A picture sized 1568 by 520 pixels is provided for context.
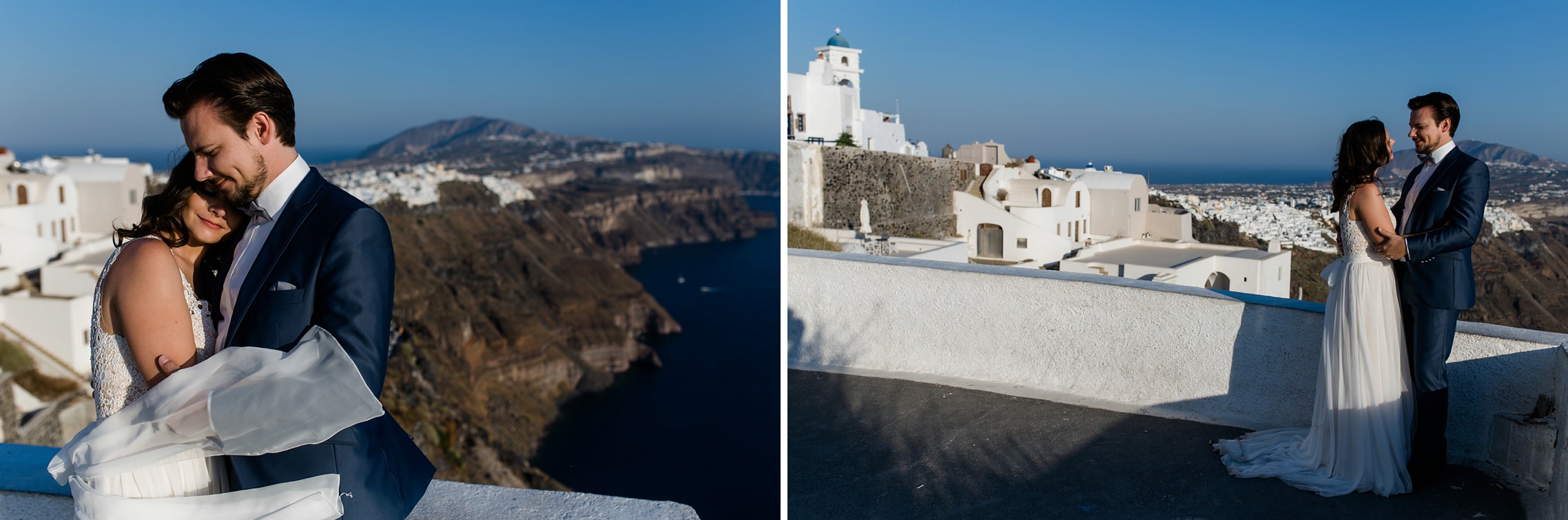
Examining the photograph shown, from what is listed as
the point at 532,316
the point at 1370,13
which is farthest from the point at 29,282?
the point at 1370,13

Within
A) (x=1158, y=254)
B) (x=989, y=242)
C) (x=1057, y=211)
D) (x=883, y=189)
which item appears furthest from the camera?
(x=989, y=242)

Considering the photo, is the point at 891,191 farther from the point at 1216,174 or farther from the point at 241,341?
the point at 241,341

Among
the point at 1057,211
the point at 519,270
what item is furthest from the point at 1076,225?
the point at 519,270

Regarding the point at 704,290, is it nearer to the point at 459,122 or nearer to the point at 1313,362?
the point at 459,122

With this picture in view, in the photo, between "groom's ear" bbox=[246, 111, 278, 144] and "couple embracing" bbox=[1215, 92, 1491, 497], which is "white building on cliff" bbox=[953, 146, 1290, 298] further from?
"groom's ear" bbox=[246, 111, 278, 144]

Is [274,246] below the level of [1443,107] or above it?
below

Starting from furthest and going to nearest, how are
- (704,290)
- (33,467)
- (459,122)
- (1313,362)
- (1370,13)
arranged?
(459,122) → (704,290) → (1370,13) → (1313,362) → (33,467)

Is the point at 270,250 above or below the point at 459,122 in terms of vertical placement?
below
